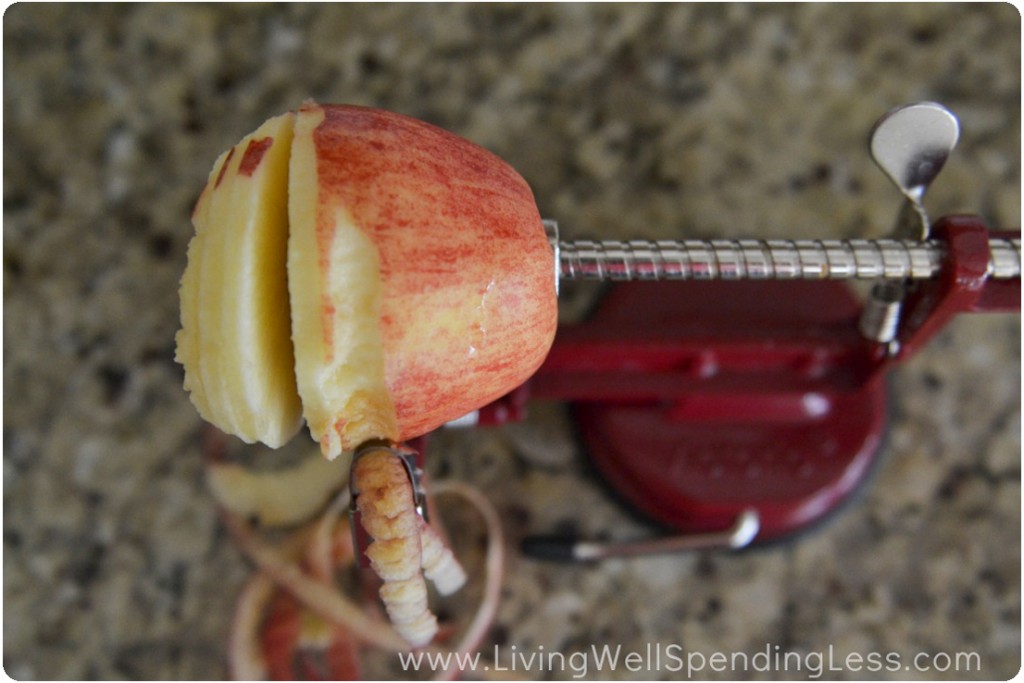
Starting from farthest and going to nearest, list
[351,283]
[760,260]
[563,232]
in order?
[563,232] → [760,260] → [351,283]

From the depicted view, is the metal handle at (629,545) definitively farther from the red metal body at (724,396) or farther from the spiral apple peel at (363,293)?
the spiral apple peel at (363,293)

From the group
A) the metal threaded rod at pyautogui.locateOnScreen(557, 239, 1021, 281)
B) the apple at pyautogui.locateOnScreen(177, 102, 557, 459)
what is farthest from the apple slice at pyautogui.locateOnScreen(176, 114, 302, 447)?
the metal threaded rod at pyautogui.locateOnScreen(557, 239, 1021, 281)

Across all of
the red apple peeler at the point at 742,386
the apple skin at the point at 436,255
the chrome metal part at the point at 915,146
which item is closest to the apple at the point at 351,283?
the apple skin at the point at 436,255

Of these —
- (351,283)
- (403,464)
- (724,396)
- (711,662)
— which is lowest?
(711,662)

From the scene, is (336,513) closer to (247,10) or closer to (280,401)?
(280,401)

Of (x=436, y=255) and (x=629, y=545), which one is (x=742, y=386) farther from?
(x=436, y=255)

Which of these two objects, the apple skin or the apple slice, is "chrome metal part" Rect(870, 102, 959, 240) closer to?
the apple skin

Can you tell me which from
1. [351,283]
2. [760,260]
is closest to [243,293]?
[351,283]
